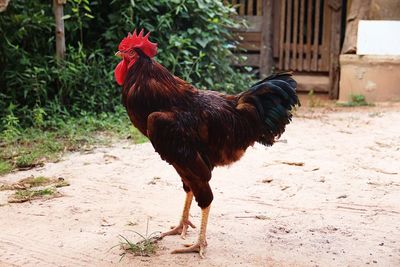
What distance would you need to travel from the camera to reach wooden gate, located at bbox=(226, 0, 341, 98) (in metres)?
12.1


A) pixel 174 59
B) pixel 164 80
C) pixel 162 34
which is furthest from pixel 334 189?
pixel 162 34

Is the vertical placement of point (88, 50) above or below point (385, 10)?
below

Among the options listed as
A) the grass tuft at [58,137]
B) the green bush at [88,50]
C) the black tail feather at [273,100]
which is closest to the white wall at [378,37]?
the green bush at [88,50]

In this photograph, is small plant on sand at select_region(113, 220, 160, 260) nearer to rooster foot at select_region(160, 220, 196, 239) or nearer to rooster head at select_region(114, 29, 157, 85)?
rooster foot at select_region(160, 220, 196, 239)

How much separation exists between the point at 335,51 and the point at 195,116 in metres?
8.87

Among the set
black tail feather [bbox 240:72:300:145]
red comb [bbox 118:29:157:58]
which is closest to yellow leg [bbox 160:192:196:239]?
black tail feather [bbox 240:72:300:145]

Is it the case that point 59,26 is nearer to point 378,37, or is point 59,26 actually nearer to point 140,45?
point 140,45

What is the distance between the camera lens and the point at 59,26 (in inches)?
331

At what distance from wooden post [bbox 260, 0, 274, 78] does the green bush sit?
2187 millimetres

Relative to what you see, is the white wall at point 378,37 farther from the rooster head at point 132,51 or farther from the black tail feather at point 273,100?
the rooster head at point 132,51

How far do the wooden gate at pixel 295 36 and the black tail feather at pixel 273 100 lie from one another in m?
8.18

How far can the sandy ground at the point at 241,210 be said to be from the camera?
3869mm

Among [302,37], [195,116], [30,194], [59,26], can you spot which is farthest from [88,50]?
[195,116]

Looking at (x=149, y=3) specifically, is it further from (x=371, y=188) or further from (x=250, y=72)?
(x=371, y=188)
